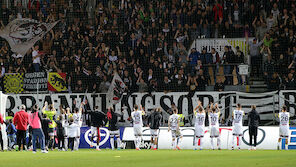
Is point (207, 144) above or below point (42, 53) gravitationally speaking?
below

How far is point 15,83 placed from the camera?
3158 centimetres

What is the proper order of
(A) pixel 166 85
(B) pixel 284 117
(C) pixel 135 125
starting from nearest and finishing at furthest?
1. (B) pixel 284 117
2. (C) pixel 135 125
3. (A) pixel 166 85

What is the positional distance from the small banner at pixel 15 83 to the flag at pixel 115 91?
5289mm

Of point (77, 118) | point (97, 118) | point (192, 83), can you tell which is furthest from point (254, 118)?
point (77, 118)

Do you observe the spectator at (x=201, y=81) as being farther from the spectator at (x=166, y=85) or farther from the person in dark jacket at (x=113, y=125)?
the person in dark jacket at (x=113, y=125)

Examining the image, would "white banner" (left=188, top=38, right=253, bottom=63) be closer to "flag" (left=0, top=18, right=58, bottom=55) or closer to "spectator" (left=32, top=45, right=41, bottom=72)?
"spectator" (left=32, top=45, right=41, bottom=72)

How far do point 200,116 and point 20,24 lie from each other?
15045 mm

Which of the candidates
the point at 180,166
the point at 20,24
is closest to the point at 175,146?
the point at 180,166

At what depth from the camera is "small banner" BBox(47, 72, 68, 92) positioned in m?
30.9

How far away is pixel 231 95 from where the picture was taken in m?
27.6

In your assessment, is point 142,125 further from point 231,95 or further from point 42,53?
point 42,53

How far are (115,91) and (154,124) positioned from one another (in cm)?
348

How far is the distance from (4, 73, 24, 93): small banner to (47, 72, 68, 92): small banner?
1647mm

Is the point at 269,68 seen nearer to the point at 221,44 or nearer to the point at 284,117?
the point at 221,44
